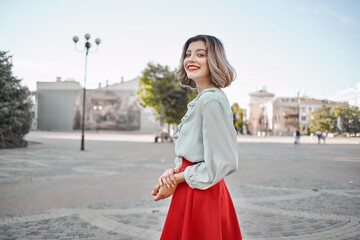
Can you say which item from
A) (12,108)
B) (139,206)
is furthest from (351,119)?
(12,108)

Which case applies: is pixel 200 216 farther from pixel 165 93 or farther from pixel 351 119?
pixel 165 93

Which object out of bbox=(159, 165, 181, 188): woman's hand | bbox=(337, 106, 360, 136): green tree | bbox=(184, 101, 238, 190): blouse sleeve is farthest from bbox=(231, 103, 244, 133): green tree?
bbox=(184, 101, 238, 190): blouse sleeve

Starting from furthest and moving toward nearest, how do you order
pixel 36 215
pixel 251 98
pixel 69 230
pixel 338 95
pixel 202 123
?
pixel 251 98, pixel 338 95, pixel 36 215, pixel 69 230, pixel 202 123

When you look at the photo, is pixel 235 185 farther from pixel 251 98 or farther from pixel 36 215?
pixel 251 98

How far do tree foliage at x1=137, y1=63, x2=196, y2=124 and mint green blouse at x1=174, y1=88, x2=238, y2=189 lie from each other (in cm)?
2498

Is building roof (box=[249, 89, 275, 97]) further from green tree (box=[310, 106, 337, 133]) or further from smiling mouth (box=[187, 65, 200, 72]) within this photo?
smiling mouth (box=[187, 65, 200, 72])

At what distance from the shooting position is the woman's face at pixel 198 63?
1.57 metres

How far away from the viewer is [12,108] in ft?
53.8

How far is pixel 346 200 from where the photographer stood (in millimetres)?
5164

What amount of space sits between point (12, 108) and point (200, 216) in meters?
18.2

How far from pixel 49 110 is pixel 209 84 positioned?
65.8 m

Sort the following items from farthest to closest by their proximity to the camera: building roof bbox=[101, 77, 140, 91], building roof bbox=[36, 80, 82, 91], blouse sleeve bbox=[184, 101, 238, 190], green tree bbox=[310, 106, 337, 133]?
building roof bbox=[36, 80, 82, 91] → building roof bbox=[101, 77, 140, 91] → green tree bbox=[310, 106, 337, 133] → blouse sleeve bbox=[184, 101, 238, 190]

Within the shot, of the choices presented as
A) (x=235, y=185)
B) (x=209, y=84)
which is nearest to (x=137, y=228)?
(x=209, y=84)

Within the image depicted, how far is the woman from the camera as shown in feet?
4.41
